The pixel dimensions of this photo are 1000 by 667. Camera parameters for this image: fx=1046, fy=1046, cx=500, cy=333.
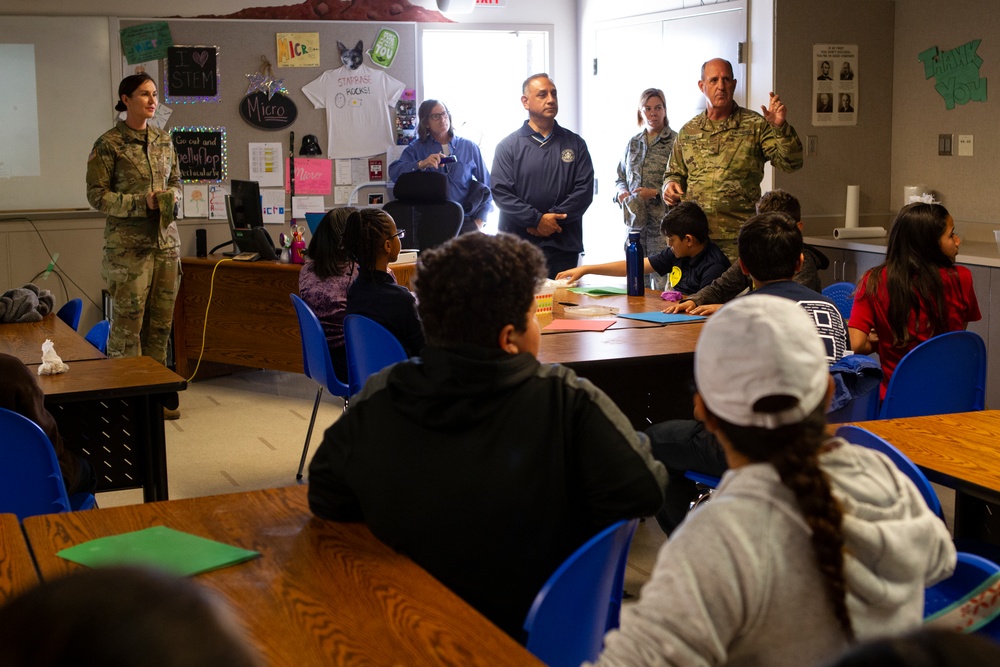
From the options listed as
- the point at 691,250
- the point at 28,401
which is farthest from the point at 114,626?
the point at 691,250

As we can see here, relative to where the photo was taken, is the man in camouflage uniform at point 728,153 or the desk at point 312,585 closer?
the desk at point 312,585

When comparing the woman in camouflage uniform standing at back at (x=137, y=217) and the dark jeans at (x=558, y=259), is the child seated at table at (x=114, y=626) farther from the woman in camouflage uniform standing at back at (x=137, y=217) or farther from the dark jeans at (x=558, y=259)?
the dark jeans at (x=558, y=259)

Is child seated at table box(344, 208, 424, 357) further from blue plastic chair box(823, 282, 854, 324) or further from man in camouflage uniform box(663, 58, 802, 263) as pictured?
man in camouflage uniform box(663, 58, 802, 263)

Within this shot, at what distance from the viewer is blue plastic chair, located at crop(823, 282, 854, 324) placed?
415 cm

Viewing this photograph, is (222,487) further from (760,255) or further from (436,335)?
(436,335)

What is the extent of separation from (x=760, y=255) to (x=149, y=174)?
3613 millimetres

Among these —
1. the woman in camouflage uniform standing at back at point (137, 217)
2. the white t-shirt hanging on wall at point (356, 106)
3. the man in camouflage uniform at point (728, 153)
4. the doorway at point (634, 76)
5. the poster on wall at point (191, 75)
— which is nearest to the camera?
the man in camouflage uniform at point (728, 153)

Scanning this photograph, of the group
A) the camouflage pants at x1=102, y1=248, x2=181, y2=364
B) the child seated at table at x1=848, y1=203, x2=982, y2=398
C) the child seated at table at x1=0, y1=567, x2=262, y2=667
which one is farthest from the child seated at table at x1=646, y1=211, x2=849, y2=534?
the camouflage pants at x1=102, y1=248, x2=181, y2=364

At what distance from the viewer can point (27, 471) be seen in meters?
2.35

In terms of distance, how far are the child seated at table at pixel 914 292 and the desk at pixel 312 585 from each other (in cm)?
217

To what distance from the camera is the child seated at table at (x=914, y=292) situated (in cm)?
336

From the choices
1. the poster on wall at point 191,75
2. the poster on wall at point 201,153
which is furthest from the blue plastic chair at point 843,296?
the poster on wall at point 191,75

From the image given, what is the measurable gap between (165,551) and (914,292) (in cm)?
258

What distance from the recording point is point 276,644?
4.36ft
